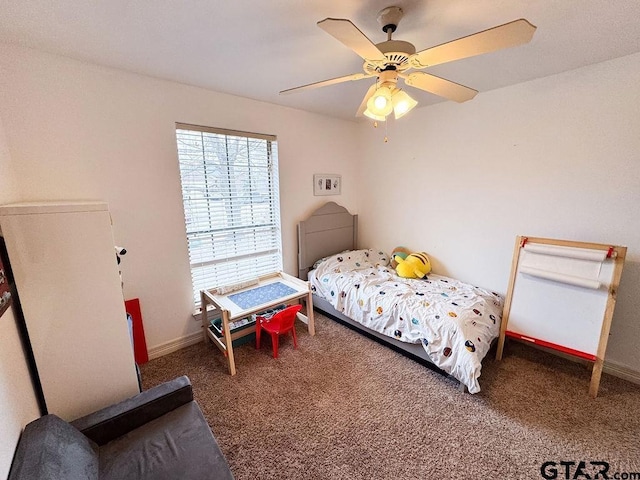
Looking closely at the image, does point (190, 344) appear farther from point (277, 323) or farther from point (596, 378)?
point (596, 378)

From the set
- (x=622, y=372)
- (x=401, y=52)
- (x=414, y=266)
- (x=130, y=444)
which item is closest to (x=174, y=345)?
(x=130, y=444)

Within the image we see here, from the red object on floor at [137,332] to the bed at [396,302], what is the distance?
5.71 feet

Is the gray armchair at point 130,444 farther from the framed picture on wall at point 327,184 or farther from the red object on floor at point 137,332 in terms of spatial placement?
the framed picture on wall at point 327,184

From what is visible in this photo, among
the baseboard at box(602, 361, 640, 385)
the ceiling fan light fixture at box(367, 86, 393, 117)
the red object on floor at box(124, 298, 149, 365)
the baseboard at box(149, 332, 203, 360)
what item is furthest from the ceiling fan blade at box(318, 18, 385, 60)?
the baseboard at box(602, 361, 640, 385)

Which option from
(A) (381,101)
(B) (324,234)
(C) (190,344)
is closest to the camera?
(A) (381,101)

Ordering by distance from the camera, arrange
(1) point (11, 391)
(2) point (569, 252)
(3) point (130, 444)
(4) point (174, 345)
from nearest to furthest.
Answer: (1) point (11, 391)
(3) point (130, 444)
(2) point (569, 252)
(4) point (174, 345)

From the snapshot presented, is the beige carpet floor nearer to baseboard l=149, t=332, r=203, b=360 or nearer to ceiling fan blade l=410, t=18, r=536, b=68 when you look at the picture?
baseboard l=149, t=332, r=203, b=360

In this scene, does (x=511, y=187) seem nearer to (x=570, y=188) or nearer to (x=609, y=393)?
(x=570, y=188)

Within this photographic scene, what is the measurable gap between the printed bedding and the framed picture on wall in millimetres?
904

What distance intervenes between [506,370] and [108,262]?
10.0 feet

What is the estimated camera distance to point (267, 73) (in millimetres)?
2088

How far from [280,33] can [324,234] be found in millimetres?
2300

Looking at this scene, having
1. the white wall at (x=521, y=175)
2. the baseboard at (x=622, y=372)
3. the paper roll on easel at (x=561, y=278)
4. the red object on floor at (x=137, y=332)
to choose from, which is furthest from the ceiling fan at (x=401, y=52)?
the baseboard at (x=622, y=372)

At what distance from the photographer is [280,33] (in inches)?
61.1
